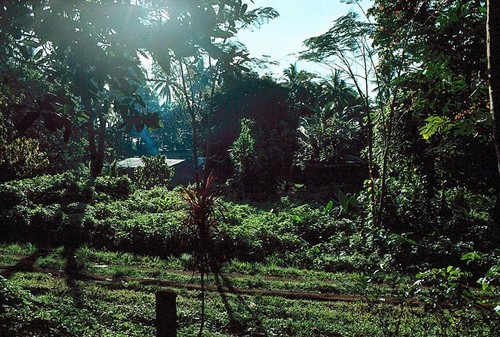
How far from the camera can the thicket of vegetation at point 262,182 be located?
301 centimetres

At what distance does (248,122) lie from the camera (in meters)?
22.4

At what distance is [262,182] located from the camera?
830 inches

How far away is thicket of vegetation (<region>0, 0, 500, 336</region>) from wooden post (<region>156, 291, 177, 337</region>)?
4.25 ft

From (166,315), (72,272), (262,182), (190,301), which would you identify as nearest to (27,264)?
(72,272)

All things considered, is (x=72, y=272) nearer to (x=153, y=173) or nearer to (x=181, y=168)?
(x=153, y=173)

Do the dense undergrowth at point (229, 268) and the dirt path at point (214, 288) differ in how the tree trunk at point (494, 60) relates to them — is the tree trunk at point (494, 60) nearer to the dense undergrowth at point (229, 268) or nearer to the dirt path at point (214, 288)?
the dense undergrowth at point (229, 268)

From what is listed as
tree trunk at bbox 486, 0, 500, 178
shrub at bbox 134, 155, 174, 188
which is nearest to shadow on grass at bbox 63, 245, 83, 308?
tree trunk at bbox 486, 0, 500, 178

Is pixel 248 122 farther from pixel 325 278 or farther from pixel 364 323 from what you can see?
pixel 364 323

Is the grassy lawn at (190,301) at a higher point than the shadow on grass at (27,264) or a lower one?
lower

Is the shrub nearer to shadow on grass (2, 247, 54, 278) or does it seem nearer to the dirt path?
shadow on grass (2, 247, 54, 278)

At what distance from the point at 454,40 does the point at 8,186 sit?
511 inches

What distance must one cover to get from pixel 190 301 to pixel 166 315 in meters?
3.40

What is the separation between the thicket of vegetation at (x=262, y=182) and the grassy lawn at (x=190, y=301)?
5cm

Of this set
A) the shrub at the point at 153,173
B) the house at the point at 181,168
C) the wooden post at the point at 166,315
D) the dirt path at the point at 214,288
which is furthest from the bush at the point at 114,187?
the house at the point at 181,168
